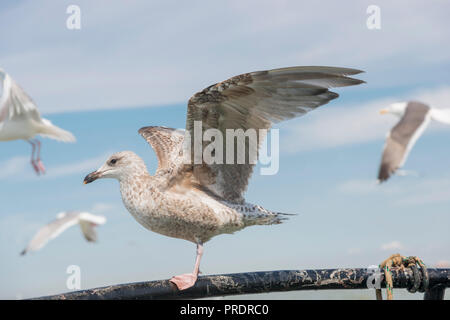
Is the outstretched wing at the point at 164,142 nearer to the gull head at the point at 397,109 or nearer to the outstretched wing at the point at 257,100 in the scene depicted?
the outstretched wing at the point at 257,100

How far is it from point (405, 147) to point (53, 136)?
1753 mm

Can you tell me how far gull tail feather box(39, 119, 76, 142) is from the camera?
2.71 metres

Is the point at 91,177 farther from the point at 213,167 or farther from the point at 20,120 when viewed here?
the point at 20,120

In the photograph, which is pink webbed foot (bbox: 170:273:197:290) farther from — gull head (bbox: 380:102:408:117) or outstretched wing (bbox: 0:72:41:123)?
gull head (bbox: 380:102:408:117)

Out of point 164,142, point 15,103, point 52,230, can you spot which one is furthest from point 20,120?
point 164,142

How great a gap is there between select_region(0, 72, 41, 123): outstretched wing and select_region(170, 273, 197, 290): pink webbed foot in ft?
4.26

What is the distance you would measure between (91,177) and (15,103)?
1594mm

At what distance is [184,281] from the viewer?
3281mm

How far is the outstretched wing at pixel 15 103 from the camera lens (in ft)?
8.66

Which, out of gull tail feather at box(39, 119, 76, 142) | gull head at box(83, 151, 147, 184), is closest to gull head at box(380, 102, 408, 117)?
gull tail feather at box(39, 119, 76, 142)
